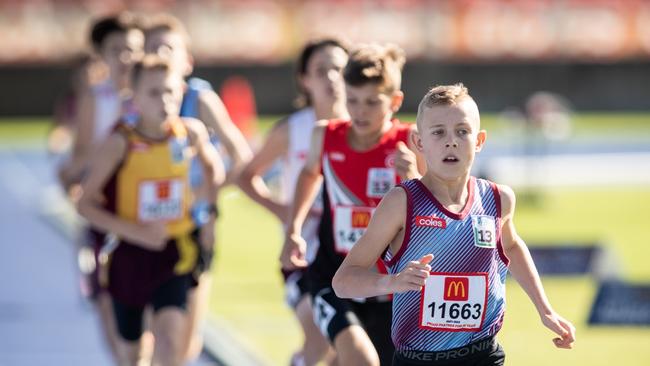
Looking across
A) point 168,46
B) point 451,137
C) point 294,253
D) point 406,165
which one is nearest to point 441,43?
point 168,46

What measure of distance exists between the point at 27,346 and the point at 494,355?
5.81 meters

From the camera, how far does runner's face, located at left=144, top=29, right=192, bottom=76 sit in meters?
8.03

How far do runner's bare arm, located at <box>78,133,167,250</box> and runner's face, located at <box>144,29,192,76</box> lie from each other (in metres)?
0.77

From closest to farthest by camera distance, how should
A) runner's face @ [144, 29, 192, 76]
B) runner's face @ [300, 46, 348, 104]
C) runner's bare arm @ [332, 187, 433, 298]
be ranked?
1. runner's bare arm @ [332, 187, 433, 298]
2. runner's face @ [300, 46, 348, 104]
3. runner's face @ [144, 29, 192, 76]

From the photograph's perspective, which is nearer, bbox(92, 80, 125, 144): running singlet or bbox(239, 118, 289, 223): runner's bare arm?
bbox(239, 118, 289, 223): runner's bare arm

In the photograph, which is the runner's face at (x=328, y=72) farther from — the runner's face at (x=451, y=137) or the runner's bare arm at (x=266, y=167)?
the runner's face at (x=451, y=137)

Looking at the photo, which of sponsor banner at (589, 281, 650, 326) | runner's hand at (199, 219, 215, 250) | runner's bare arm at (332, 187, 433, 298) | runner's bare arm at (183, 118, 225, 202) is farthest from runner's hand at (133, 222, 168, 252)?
sponsor banner at (589, 281, 650, 326)

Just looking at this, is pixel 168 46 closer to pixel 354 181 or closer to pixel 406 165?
pixel 354 181

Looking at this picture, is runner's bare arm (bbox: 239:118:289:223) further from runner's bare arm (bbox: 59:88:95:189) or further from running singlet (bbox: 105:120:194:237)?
runner's bare arm (bbox: 59:88:95:189)

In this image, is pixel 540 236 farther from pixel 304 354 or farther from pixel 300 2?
pixel 300 2

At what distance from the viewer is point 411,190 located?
529 cm

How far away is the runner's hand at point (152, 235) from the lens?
735 cm

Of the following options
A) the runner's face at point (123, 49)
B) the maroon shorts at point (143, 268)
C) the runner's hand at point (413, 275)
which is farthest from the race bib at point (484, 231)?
the runner's face at point (123, 49)

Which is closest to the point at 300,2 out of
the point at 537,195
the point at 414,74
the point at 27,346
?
the point at 414,74
